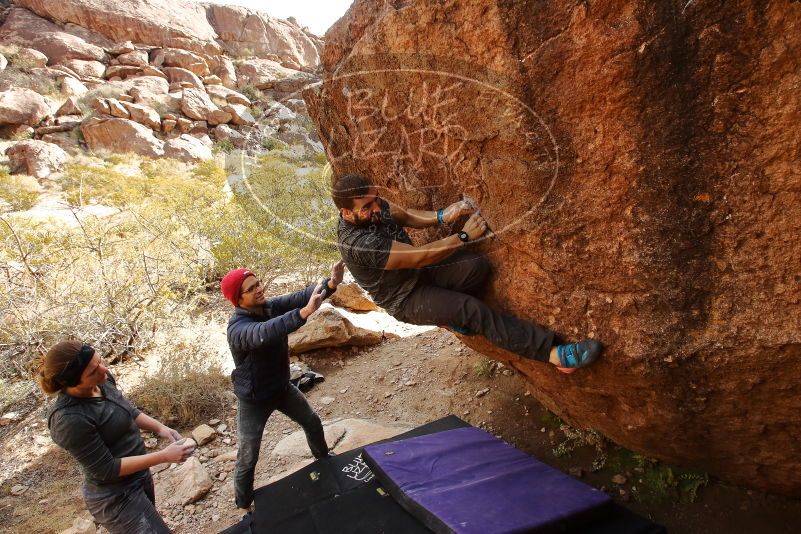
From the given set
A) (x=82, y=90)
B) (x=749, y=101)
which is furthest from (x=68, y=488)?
(x=82, y=90)

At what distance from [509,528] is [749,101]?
6.97 feet

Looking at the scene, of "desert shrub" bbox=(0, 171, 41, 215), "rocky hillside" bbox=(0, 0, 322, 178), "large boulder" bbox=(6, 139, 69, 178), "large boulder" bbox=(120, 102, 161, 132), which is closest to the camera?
"desert shrub" bbox=(0, 171, 41, 215)

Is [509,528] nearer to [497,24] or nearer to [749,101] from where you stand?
[749,101]

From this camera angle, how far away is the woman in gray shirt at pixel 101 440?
2.12m

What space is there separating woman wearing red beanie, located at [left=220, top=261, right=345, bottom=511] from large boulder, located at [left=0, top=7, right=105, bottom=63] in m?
34.3

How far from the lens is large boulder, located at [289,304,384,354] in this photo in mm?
6078

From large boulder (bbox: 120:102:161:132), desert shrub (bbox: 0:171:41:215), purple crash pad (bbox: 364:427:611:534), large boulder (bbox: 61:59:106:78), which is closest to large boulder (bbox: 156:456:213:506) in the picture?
purple crash pad (bbox: 364:427:611:534)

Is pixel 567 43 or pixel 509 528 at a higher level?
pixel 567 43

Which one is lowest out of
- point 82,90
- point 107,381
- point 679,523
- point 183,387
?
point 183,387

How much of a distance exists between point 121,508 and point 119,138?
23978mm

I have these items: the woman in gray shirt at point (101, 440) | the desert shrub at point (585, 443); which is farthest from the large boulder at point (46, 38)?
the desert shrub at point (585, 443)

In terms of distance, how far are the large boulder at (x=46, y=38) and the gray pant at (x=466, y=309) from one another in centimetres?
3523

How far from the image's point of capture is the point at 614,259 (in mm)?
2027

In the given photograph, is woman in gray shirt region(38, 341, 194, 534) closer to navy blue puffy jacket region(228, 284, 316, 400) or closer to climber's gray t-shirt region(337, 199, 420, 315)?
navy blue puffy jacket region(228, 284, 316, 400)
